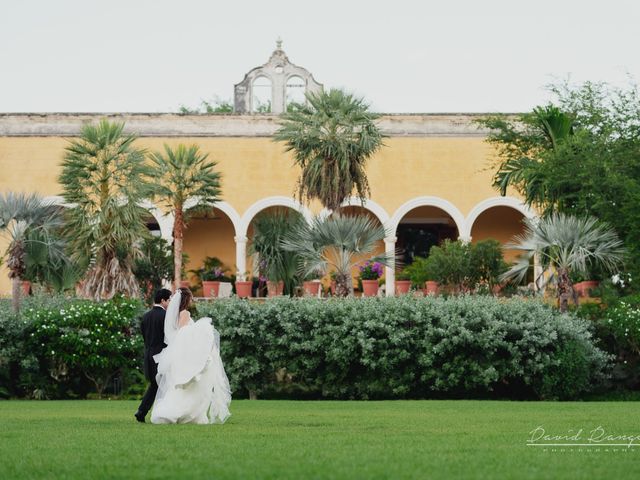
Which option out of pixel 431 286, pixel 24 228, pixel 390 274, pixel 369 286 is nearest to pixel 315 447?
pixel 24 228

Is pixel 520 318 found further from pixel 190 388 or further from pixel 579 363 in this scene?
pixel 190 388

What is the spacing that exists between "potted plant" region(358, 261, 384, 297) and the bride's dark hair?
1545 cm

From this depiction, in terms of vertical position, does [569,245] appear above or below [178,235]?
below

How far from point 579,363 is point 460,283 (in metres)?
6.79

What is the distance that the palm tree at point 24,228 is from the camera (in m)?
21.7

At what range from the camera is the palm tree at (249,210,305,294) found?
28750 millimetres

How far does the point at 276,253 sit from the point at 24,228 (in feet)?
26.0

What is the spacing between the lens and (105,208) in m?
23.3

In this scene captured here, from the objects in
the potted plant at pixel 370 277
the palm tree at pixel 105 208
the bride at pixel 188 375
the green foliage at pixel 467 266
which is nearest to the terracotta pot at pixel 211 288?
the potted plant at pixel 370 277

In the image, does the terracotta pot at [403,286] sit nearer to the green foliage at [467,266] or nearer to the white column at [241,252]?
the green foliage at [467,266]

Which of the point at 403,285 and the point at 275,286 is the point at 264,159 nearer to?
the point at 275,286

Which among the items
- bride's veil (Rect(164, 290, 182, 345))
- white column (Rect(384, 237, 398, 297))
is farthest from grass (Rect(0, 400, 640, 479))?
white column (Rect(384, 237, 398, 297))

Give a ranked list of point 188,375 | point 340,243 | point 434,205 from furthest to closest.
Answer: point 434,205
point 340,243
point 188,375

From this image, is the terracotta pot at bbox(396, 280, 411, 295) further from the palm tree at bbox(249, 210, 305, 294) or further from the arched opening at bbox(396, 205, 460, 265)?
the arched opening at bbox(396, 205, 460, 265)
